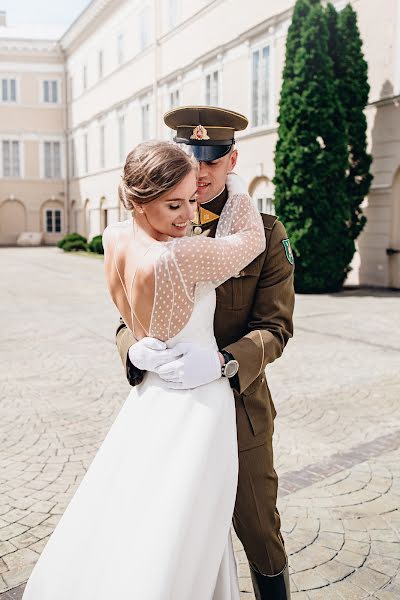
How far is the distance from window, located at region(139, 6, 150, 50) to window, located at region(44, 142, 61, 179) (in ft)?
41.8

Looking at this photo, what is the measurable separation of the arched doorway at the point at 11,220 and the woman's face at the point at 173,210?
3682 centimetres

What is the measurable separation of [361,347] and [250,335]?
627 cm

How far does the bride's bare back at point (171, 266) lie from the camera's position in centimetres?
190

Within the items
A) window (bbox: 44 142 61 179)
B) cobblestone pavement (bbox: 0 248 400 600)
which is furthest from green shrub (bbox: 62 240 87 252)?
cobblestone pavement (bbox: 0 248 400 600)

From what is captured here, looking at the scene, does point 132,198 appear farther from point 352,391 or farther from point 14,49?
point 14,49

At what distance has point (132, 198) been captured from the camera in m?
1.92

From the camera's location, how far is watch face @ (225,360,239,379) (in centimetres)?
205

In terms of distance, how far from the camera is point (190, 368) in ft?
6.44

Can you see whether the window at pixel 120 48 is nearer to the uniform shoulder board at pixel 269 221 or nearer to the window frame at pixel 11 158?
the window frame at pixel 11 158

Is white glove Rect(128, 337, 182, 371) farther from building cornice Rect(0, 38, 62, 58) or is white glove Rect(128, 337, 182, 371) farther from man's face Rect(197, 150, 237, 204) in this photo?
building cornice Rect(0, 38, 62, 58)

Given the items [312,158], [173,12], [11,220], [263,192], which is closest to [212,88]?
[173,12]

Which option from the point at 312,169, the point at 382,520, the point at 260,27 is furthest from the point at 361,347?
the point at 260,27

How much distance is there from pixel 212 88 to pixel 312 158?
8.88m

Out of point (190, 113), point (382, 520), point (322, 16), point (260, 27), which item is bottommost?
point (382, 520)
